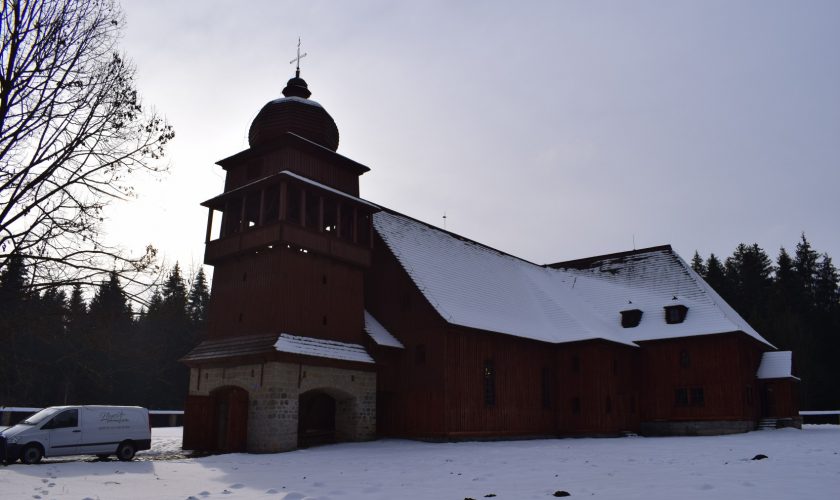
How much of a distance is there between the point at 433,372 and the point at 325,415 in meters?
5.65

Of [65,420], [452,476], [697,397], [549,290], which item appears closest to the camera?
[452,476]

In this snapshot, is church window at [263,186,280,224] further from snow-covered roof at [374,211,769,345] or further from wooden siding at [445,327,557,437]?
wooden siding at [445,327,557,437]

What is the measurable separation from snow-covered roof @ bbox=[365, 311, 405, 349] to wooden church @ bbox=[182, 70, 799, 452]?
0.64 ft

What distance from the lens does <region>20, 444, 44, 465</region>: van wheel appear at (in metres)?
18.9

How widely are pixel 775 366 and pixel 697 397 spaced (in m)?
6.74

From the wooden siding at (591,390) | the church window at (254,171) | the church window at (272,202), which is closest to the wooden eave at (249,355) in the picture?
the church window at (272,202)

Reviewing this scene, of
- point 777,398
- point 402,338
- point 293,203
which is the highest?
point 293,203

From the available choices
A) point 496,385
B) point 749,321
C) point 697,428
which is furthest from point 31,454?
point 749,321

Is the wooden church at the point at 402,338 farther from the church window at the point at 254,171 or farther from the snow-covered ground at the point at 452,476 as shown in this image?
the snow-covered ground at the point at 452,476

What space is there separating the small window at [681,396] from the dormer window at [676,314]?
3.95 metres

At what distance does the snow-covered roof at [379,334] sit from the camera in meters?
29.7

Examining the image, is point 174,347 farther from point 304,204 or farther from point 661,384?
point 661,384

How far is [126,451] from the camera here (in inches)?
845

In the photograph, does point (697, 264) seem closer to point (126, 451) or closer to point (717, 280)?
point (717, 280)
